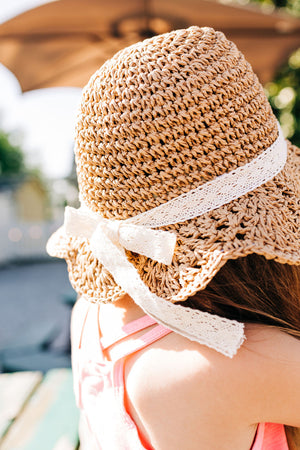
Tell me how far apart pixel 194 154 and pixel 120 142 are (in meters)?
0.19

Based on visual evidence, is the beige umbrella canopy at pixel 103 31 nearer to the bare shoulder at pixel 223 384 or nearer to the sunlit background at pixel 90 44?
the sunlit background at pixel 90 44

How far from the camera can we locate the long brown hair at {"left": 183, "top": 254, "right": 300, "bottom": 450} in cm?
107

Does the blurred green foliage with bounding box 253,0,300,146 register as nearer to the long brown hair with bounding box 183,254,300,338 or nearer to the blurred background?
the blurred background

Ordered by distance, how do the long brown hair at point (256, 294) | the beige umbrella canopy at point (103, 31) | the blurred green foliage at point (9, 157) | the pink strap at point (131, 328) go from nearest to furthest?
the long brown hair at point (256, 294), the pink strap at point (131, 328), the beige umbrella canopy at point (103, 31), the blurred green foliage at point (9, 157)

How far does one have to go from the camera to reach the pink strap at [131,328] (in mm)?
1170

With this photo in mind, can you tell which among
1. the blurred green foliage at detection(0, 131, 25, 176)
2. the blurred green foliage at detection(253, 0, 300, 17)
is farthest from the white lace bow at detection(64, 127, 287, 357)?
the blurred green foliage at detection(0, 131, 25, 176)

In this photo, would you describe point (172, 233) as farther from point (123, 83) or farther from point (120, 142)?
point (123, 83)

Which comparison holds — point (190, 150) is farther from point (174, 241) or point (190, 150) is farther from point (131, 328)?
point (131, 328)

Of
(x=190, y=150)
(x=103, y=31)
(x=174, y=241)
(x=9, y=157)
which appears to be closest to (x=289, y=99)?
(x=103, y=31)

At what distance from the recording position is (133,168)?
106cm

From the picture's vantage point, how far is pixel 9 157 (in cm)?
3269

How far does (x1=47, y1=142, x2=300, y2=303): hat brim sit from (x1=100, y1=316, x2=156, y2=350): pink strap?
11 centimetres

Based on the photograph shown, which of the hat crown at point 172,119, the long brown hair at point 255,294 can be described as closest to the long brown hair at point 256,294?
the long brown hair at point 255,294

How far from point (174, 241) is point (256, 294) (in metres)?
0.26
